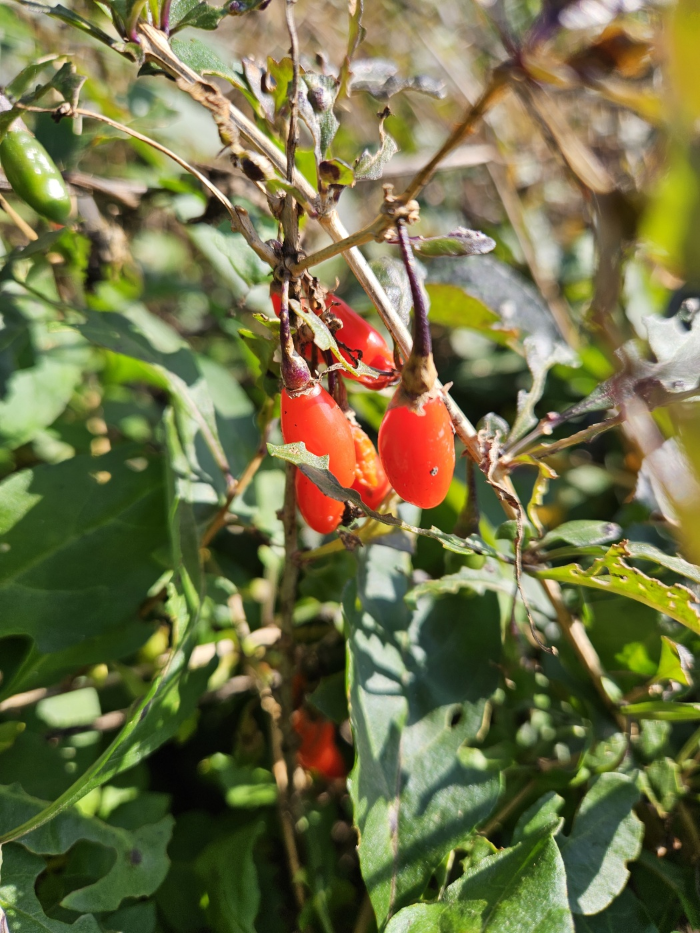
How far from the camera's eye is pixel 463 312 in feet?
4.11

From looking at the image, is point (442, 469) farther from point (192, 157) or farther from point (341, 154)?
point (341, 154)

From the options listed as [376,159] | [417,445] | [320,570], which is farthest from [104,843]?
[376,159]

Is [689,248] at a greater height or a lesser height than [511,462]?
greater

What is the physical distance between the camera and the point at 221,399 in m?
1.37

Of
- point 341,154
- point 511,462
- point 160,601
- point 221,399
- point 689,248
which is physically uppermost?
point 689,248

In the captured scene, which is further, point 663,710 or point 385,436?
point 663,710

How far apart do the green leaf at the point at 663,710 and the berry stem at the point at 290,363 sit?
0.65m

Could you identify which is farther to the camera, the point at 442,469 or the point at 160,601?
the point at 160,601

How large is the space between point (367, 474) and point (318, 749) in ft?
1.65

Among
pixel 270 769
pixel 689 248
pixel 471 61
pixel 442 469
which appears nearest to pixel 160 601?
pixel 270 769

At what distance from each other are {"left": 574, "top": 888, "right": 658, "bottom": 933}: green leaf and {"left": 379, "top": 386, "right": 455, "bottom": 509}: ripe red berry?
2.05ft

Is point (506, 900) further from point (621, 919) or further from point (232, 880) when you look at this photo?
point (232, 880)

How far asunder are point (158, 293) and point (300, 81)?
1034 mm

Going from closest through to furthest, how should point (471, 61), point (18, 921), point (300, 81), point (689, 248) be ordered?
point (689, 248)
point (300, 81)
point (18, 921)
point (471, 61)
